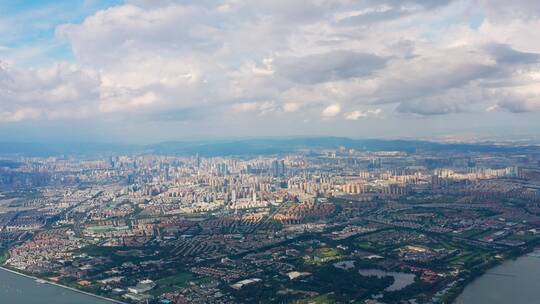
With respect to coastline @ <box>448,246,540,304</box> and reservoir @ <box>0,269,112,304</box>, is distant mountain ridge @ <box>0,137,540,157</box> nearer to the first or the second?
coastline @ <box>448,246,540,304</box>

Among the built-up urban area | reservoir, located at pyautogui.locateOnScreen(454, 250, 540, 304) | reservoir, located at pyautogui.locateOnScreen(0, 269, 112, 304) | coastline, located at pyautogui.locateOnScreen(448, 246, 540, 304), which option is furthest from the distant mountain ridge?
reservoir, located at pyautogui.locateOnScreen(0, 269, 112, 304)

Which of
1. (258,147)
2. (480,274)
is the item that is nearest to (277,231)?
(480,274)

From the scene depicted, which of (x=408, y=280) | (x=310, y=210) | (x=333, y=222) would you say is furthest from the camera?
(x=310, y=210)

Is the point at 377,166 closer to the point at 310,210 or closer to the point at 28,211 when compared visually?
the point at 310,210

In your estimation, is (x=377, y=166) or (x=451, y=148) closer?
(x=377, y=166)

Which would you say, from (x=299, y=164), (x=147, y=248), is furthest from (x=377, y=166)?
(x=147, y=248)

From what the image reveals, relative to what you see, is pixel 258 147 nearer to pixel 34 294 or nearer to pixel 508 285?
pixel 34 294

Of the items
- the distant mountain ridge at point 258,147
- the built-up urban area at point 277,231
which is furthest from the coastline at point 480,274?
the distant mountain ridge at point 258,147
